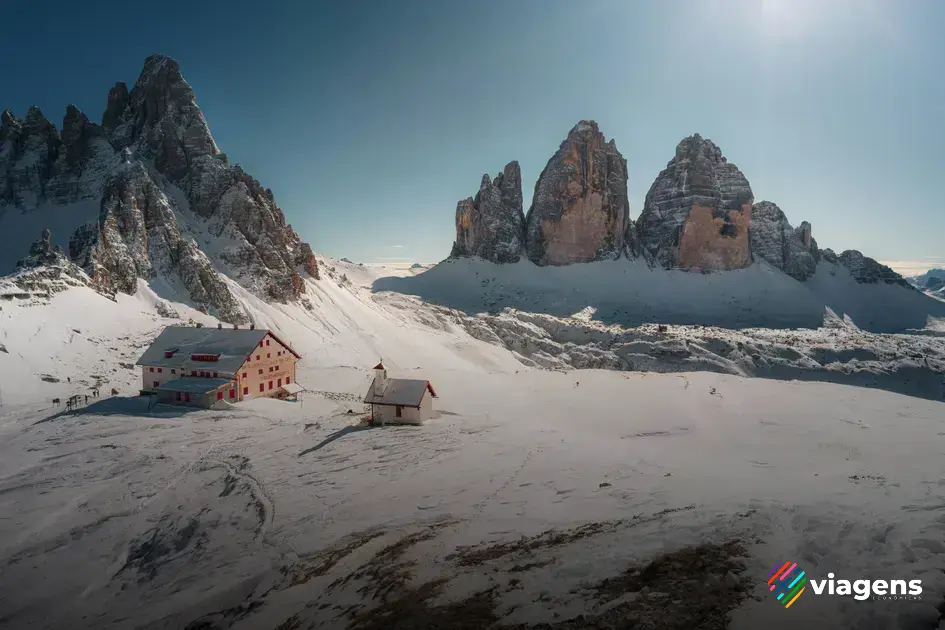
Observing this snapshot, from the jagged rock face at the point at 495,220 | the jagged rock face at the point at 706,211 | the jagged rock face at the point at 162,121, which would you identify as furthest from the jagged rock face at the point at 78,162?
the jagged rock face at the point at 706,211

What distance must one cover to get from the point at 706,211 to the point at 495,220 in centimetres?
4897

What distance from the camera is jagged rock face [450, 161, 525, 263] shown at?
10656 centimetres

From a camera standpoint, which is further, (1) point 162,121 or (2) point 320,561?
(1) point 162,121

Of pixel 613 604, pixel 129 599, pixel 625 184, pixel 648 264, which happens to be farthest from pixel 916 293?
pixel 129 599

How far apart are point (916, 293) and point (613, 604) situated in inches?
5496

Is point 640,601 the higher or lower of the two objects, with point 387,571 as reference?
higher

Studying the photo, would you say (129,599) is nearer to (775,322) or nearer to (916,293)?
(775,322)

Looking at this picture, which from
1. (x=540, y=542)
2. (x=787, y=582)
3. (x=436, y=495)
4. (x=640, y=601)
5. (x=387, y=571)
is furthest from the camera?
(x=436, y=495)

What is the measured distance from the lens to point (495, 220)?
10731 cm

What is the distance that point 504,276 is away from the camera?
333 ft

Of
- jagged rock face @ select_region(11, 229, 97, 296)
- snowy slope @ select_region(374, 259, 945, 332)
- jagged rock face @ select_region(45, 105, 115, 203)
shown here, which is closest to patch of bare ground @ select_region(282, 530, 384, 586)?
jagged rock face @ select_region(11, 229, 97, 296)

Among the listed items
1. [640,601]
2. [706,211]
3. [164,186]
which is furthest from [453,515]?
[706,211]

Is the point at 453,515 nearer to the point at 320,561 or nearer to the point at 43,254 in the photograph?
the point at 320,561

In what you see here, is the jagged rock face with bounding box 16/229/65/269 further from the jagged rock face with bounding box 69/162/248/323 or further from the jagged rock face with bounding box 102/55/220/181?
the jagged rock face with bounding box 102/55/220/181
